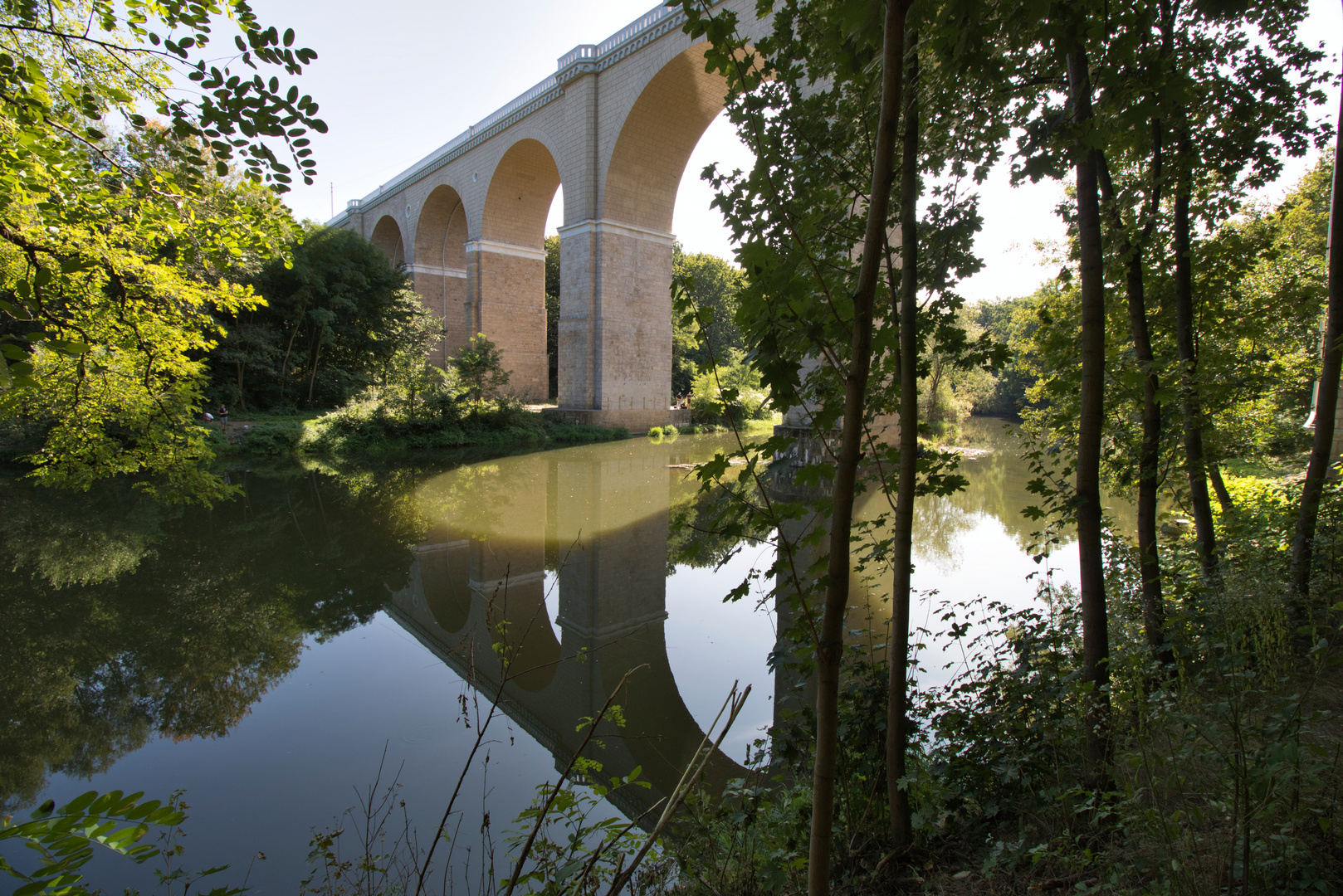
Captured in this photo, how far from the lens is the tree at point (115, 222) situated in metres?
2.04

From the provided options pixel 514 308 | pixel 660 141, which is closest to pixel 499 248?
pixel 514 308

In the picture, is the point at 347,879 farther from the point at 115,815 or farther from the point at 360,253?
the point at 360,253

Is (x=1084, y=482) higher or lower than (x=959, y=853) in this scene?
higher

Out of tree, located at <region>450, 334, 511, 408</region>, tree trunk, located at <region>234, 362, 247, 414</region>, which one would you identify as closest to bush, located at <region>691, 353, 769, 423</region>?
tree, located at <region>450, 334, 511, 408</region>

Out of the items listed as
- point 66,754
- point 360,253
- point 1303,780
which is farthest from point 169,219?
point 360,253

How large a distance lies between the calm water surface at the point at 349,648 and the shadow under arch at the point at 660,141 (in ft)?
36.0

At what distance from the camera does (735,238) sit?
63.2 inches

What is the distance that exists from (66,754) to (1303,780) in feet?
14.0

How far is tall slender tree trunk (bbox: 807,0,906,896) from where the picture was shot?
0.88 meters

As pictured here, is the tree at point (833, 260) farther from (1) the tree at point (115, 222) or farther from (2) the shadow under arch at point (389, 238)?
(2) the shadow under arch at point (389, 238)

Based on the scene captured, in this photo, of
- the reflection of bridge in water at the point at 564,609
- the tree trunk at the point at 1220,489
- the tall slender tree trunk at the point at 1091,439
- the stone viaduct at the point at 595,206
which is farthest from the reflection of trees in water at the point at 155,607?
the stone viaduct at the point at 595,206

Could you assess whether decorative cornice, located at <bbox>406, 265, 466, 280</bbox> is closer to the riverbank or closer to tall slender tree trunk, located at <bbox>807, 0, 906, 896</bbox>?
the riverbank

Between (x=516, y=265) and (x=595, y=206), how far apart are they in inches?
245

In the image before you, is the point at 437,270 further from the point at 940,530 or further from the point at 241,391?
the point at 940,530
